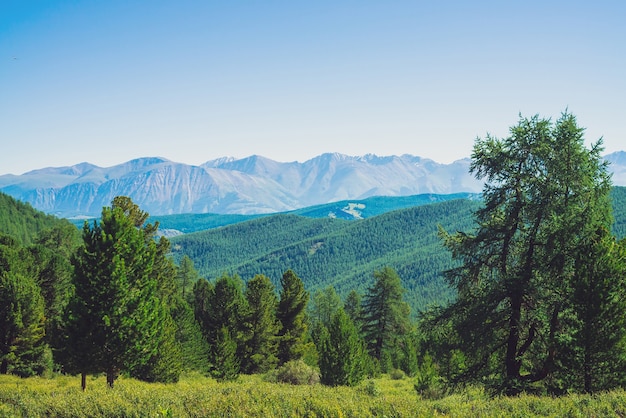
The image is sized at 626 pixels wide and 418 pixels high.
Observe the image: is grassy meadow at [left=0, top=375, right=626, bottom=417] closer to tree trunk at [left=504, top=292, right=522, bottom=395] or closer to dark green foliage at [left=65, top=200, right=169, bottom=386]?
tree trunk at [left=504, top=292, right=522, bottom=395]

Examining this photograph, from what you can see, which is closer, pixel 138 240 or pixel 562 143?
pixel 562 143

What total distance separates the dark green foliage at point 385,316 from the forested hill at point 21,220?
124 m

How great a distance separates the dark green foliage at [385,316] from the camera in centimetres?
5334

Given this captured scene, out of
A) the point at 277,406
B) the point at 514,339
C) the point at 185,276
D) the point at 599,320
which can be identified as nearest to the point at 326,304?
the point at 185,276

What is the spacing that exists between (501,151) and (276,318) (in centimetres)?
3359

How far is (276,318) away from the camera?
45.3 meters

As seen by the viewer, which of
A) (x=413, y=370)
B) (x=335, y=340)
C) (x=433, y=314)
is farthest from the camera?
(x=413, y=370)

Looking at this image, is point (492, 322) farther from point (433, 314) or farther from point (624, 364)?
point (624, 364)

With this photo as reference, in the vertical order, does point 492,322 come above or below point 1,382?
above

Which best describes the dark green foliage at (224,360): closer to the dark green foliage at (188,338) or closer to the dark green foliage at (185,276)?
the dark green foliage at (188,338)

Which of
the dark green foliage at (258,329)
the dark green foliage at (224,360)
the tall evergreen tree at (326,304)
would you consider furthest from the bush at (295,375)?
the tall evergreen tree at (326,304)

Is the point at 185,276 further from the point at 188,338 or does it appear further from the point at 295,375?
the point at 295,375

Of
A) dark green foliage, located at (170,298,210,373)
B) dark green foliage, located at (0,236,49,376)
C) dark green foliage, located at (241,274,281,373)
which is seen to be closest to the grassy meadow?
dark green foliage, located at (0,236,49,376)

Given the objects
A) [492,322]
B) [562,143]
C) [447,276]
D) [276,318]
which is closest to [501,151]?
[562,143]
